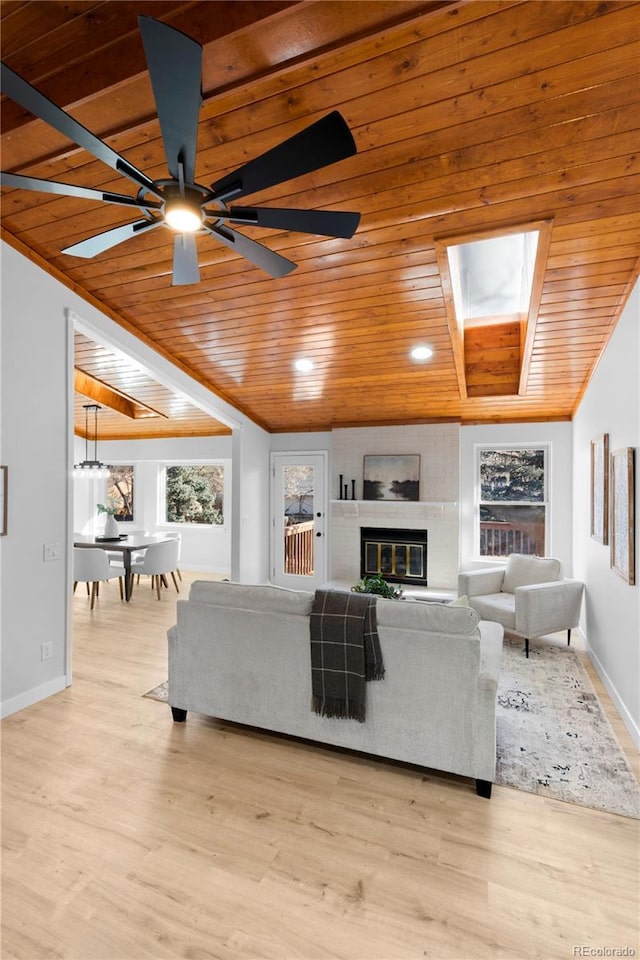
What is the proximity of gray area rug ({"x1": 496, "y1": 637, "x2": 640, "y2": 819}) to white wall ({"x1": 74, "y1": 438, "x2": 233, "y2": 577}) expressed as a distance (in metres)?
5.22

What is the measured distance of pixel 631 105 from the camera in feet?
6.91

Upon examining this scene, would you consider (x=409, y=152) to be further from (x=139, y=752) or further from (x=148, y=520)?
(x=148, y=520)

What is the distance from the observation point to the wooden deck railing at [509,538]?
231 inches

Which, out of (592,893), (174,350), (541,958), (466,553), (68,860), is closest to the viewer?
(541,958)

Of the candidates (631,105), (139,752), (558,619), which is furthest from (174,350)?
(558,619)

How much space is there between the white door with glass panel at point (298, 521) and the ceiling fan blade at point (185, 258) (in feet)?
14.9

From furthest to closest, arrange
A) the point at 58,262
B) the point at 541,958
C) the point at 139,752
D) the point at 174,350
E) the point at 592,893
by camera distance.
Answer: the point at 174,350 → the point at 58,262 → the point at 139,752 → the point at 592,893 → the point at 541,958

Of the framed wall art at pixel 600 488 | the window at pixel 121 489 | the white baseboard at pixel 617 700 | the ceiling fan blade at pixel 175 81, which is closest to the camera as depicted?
the ceiling fan blade at pixel 175 81

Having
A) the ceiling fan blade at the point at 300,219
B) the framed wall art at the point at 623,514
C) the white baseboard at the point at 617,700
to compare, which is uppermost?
the ceiling fan blade at the point at 300,219

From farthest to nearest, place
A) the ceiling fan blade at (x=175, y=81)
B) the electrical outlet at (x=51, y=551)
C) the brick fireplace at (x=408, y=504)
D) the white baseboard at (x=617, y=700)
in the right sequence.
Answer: the brick fireplace at (x=408, y=504), the electrical outlet at (x=51, y=551), the white baseboard at (x=617, y=700), the ceiling fan blade at (x=175, y=81)

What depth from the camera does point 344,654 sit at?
246cm

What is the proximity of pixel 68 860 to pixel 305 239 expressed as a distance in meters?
3.33

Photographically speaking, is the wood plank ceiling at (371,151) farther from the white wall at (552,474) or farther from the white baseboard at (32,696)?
the white baseboard at (32,696)

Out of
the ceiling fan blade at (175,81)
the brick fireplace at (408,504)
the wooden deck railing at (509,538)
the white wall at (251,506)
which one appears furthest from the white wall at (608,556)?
the white wall at (251,506)
